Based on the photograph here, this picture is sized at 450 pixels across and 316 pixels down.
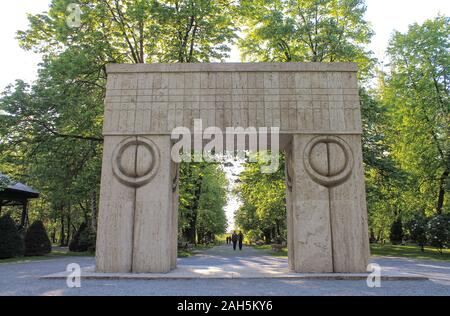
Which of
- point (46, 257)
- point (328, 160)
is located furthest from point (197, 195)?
point (328, 160)

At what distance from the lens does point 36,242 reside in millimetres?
22516

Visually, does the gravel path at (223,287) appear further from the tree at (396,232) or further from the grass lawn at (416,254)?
the tree at (396,232)

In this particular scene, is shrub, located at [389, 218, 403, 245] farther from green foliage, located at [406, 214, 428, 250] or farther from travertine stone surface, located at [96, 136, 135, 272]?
travertine stone surface, located at [96, 136, 135, 272]

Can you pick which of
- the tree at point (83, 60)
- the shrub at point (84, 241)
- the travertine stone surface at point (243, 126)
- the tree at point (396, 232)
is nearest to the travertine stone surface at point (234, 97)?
the travertine stone surface at point (243, 126)

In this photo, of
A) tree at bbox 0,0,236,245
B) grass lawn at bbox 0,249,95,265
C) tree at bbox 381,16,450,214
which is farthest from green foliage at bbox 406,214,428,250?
grass lawn at bbox 0,249,95,265

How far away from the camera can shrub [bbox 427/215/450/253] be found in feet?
64.8

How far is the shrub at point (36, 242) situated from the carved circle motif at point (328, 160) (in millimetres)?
20030

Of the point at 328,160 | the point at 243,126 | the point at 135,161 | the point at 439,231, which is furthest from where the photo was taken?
the point at 439,231

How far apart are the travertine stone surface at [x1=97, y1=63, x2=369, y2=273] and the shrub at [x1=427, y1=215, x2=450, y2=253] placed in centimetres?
1311

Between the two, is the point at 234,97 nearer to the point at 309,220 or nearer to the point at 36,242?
the point at 309,220

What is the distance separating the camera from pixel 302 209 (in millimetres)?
10273

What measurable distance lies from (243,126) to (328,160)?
2863mm

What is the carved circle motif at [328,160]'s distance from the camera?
34.1 ft
